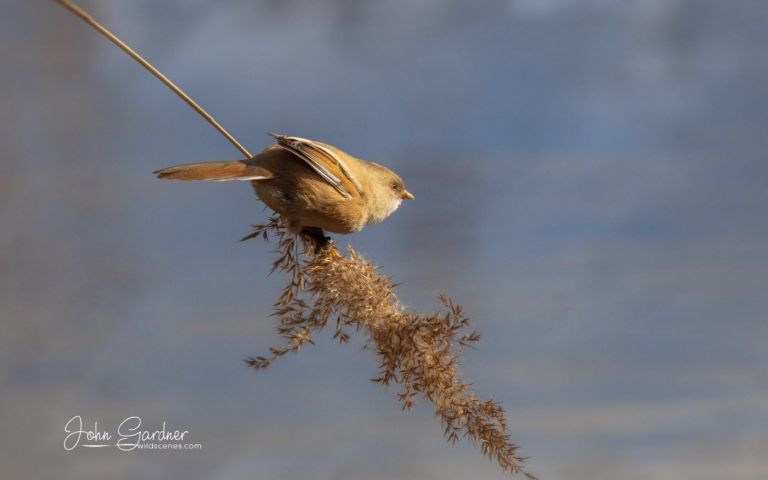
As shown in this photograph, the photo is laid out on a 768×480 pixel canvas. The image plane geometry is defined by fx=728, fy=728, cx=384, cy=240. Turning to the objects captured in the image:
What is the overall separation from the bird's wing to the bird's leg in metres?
0.22

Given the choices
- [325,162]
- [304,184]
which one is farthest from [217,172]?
[325,162]

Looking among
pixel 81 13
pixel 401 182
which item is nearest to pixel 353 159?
pixel 401 182

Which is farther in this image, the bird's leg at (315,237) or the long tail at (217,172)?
the bird's leg at (315,237)

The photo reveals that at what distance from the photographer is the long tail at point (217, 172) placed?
8.64 ft

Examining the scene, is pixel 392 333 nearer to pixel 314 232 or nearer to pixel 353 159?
pixel 314 232

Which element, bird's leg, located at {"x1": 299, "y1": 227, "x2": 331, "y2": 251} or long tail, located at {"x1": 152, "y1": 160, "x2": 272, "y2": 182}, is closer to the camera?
long tail, located at {"x1": 152, "y1": 160, "x2": 272, "y2": 182}

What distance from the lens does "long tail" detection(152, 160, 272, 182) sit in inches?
104

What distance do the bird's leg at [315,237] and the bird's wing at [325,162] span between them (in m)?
0.22

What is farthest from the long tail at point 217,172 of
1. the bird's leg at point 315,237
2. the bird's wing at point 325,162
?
the bird's leg at point 315,237

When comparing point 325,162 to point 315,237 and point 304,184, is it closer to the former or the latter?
point 304,184

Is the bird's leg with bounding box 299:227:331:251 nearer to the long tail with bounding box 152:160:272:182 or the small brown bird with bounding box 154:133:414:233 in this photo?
the small brown bird with bounding box 154:133:414:233

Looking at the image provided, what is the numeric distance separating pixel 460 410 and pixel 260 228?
108 cm

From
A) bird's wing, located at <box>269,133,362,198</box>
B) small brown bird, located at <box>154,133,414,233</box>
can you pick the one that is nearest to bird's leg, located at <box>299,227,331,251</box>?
small brown bird, located at <box>154,133,414,233</box>

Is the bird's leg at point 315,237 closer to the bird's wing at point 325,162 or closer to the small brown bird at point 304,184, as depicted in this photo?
the small brown bird at point 304,184
